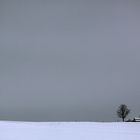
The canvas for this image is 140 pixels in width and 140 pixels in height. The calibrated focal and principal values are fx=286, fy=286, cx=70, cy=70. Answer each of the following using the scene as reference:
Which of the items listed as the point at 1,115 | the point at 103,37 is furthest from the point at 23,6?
the point at 1,115

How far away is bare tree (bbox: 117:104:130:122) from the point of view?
97.1 inches

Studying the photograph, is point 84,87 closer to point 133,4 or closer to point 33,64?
point 33,64

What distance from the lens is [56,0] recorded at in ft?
8.93
